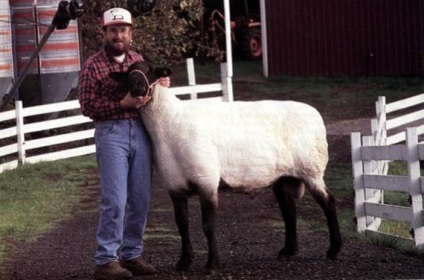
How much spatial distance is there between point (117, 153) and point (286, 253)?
177 centimetres

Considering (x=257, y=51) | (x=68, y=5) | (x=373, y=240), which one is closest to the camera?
(x=373, y=240)

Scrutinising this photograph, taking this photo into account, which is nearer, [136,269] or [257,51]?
[136,269]

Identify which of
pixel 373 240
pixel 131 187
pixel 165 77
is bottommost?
pixel 373 240

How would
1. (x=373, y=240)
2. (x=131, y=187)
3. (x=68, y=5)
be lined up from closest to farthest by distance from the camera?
(x=131, y=187) → (x=373, y=240) → (x=68, y=5)

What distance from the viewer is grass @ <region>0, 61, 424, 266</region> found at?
12.5 m

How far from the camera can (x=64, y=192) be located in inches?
590

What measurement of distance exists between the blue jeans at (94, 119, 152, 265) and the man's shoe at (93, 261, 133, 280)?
0.12 ft

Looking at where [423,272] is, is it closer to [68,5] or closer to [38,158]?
[68,5]

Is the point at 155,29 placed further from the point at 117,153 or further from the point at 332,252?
the point at 117,153

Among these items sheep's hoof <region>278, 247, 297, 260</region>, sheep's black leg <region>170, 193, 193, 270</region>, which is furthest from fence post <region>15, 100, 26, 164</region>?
sheep's black leg <region>170, 193, 193, 270</region>

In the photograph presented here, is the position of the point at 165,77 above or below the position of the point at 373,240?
above

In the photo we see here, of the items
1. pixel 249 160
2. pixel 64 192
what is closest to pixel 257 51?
pixel 64 192

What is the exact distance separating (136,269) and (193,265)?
0.63 meters

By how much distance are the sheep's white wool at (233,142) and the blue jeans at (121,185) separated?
200mm
